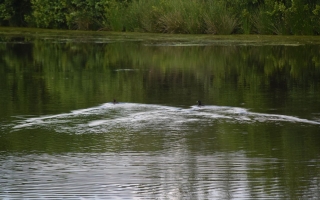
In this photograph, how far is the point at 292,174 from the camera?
970 centimetres

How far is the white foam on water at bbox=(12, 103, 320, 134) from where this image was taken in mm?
13172

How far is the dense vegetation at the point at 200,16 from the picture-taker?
36.2m

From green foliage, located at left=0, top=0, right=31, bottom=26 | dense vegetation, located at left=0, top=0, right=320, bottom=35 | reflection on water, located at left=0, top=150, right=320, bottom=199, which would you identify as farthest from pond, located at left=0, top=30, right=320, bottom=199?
green foliage, located at left=0, top=0, right=31, bottom=26

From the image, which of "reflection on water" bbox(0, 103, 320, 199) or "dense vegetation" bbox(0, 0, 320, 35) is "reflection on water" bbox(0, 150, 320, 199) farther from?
"dense vegetation" bbox(0, 0, 320, 35)

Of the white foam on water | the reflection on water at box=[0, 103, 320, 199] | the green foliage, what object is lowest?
the green foliage

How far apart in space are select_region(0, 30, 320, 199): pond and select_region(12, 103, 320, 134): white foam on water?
0.02 metres

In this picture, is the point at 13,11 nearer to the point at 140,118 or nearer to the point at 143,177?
the point at 140,118

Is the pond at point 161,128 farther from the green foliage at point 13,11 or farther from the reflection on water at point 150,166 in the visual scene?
the green foliage at point 13,11

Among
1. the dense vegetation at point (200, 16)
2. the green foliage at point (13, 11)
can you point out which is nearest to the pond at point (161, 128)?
the dense vegetation at point (200, 16)

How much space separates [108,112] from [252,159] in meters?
4.64

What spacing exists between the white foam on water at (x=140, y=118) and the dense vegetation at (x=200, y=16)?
21.2 meters

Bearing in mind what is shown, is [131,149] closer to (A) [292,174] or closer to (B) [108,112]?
(A) [292,174]

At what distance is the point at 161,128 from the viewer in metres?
13.0

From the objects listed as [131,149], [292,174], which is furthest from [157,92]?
[292,174]
